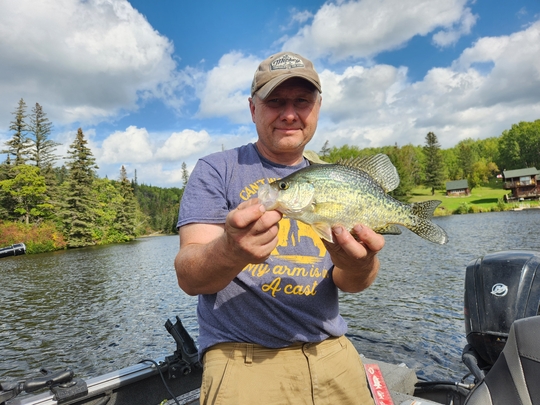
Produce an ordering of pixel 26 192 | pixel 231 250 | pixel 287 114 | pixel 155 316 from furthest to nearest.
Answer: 1. pixel 26 192
2. pixel 155 316
3. pixel 287 114
4. pixel 231 250

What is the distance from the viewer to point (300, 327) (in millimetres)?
2666

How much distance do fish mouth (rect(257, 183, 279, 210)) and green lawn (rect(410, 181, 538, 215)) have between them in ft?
174

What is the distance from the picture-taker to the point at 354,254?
7.52 feet

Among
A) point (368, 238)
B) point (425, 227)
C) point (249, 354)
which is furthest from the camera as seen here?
point (425, 227)

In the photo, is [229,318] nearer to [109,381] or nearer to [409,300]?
[109,381]

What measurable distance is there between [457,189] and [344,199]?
101675 mm

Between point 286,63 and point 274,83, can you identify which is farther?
point 286,63

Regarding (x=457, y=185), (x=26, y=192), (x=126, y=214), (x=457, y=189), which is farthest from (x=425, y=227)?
(x=457, y=185)

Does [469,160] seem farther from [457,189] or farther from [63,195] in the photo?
[63,195]

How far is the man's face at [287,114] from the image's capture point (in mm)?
2885

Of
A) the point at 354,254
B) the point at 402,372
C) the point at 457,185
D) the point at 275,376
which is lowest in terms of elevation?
the point at 402,372

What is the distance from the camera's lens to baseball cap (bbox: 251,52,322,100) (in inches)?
109

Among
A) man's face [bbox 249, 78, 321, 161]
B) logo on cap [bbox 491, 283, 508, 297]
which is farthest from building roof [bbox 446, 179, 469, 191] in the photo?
man's face [bbox 249, 78, 321, 161]

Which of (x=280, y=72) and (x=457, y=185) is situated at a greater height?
(x=457, y=185)
